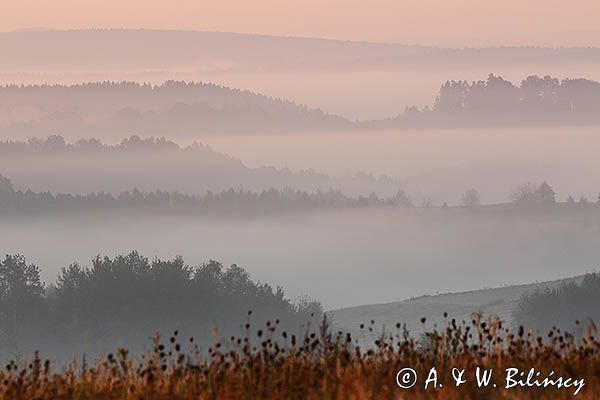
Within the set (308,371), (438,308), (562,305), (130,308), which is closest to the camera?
(308,371)

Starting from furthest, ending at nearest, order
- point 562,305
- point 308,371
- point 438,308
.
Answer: point 438,308, point 562,305, point 308,371

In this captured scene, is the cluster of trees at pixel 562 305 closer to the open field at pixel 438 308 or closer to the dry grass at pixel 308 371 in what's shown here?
the open field at pixel 438 308

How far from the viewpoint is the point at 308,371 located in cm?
1259

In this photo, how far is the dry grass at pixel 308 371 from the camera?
38.2 ft

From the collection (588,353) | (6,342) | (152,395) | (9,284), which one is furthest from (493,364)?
(9,284)

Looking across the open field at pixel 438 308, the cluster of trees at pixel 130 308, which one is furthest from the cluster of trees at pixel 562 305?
the cluster of trees at pixel 130 308

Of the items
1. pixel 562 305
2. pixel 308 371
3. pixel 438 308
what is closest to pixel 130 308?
pixel 438 308

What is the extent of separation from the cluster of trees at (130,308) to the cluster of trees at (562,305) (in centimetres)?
2001

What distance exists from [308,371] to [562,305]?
108764mm

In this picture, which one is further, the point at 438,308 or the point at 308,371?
the point at 438,308

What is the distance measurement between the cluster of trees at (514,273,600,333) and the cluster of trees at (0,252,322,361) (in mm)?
20008

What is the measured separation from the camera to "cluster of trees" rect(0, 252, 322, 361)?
125875mm

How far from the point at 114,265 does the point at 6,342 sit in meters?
12.4

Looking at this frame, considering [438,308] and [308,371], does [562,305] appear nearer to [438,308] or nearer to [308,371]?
[438,308]
